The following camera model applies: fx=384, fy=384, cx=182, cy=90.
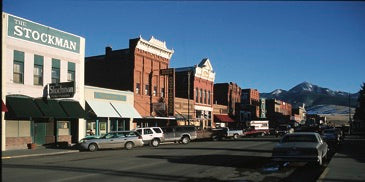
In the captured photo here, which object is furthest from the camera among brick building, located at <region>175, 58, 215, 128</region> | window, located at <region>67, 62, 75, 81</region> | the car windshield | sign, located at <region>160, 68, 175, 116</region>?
brick building, located at <region>175, 58, 215, 128</region>

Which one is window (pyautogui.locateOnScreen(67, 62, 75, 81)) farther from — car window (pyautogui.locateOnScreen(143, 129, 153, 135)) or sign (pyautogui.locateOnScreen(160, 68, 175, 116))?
sign (pyautogui.locateOnScreen(160, 68, 175, 116))

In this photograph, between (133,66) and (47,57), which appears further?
(133,66)

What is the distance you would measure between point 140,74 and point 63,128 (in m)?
14.7

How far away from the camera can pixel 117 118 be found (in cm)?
3891

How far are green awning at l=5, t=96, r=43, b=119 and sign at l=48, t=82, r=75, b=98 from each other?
1.78 meters

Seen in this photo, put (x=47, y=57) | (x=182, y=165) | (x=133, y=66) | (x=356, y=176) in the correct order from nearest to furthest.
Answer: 1. (x=356, y=176)
2. (x=182, y=165)
3. (x=47, y=57)
4. (x=133, y=66)

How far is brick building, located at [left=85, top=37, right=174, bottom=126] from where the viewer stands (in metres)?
43.8

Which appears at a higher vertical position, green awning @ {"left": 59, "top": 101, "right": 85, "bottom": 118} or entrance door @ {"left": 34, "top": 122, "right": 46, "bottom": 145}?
green awning @ {"left": 59, "top": 101, "right": 85, "bottom": 118}

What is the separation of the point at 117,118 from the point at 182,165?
23.6 meters

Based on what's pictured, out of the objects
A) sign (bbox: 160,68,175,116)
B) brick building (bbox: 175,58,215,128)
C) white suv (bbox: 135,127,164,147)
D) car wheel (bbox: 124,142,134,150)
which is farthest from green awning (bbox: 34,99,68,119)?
brick building (bbox: 175,58,215,128)

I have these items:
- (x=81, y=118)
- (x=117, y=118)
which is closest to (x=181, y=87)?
(x=117, y=118)

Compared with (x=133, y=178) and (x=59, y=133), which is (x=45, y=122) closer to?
(x=59, y=133)

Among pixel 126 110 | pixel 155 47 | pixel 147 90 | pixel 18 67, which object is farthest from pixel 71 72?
pixel 155 47

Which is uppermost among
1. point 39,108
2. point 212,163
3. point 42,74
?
point 42,74
